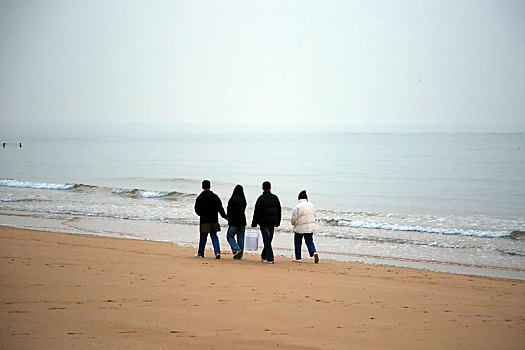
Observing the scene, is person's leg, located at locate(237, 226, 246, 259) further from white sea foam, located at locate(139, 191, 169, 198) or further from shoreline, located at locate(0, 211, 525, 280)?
white sea foam, located at locate(139, 191, 169, 198)

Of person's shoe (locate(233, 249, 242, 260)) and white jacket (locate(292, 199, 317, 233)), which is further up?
white jacket (locate(292, 199, 317, 233))

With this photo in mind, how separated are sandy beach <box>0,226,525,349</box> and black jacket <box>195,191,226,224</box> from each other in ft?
3.04

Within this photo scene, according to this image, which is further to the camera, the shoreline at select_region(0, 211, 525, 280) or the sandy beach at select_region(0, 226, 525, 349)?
the shoreline at select_region(0, 211, 525, 280)

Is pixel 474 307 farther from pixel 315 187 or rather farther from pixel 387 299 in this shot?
pixel 315 187

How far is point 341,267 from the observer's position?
42.8ft

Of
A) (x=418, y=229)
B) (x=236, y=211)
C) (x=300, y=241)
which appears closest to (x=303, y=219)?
(x=300, y=241)

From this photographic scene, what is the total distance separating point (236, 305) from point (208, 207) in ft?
14.6

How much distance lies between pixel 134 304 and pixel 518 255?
12116 mm

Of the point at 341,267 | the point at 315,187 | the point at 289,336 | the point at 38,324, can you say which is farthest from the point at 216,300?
the point at 315,187

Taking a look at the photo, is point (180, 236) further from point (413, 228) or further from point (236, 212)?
point (413, 228)

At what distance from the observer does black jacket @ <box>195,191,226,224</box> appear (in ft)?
40.8

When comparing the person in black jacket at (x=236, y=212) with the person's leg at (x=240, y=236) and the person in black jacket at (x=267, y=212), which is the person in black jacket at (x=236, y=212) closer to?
the person's leg at (x=240, y=236)

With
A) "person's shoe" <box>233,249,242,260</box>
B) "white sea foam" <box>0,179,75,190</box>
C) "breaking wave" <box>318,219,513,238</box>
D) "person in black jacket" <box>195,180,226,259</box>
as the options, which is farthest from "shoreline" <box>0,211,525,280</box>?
"white sea foam" <box>0,179,75,190</box>

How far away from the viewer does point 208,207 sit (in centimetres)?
1247
